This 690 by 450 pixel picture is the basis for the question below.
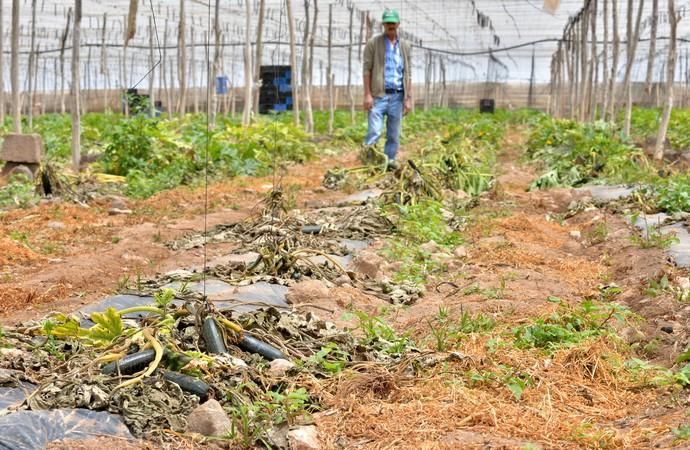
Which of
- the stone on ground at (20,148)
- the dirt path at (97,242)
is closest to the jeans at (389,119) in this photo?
the dirt path at (97,242)

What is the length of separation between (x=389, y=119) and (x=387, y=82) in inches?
19.2

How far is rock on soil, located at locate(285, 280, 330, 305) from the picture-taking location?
496cm

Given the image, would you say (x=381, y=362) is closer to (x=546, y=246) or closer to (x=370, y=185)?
(x=546, y=246)

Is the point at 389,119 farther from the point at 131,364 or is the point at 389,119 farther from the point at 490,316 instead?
the point at 131,364

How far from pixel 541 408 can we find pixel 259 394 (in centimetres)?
108

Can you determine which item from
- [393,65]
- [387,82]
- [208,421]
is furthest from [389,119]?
[208,421]

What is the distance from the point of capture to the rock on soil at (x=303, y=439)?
300 centimetres

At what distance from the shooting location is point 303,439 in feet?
9.93

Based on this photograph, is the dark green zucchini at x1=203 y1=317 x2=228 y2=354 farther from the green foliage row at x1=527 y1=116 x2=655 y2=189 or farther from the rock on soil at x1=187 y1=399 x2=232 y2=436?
the green foliage row at x1=527 y1=116 x2=655 y2=189

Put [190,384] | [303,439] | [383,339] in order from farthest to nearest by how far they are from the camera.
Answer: [383,339], [190,384], [303,439]

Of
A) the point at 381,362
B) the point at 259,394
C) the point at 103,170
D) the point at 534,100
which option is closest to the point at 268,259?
the point at 381,362

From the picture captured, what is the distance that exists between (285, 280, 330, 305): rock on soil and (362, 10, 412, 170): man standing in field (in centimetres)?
499

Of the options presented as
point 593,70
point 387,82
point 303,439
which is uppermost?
point 593,70

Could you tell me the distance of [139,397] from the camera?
3.20 metres
